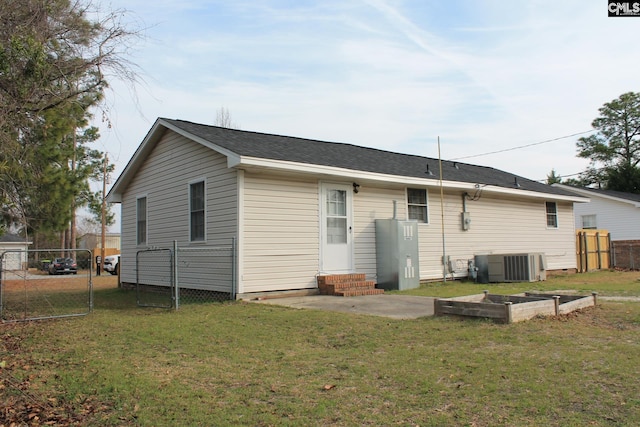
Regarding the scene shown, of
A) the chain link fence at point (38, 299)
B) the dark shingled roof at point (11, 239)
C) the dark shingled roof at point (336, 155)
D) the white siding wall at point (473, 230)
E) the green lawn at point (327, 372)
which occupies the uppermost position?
the dark shingled roof at point (336, 155)

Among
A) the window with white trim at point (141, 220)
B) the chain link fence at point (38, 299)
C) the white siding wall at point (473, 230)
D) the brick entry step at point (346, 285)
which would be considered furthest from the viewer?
the window with white trim at point (141, 220)

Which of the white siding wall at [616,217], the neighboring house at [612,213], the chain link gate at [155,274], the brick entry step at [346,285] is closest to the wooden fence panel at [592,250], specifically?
the neighboring house at [612,213]

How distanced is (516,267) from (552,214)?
5096 millimetres

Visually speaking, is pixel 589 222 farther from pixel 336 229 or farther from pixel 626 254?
pixel 336 229

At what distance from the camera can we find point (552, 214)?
18.9 meters

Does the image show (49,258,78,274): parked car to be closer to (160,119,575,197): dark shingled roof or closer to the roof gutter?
(160,119,575,197): dark shingled roof

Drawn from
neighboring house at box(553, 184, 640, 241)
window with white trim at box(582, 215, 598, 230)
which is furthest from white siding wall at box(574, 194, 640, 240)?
window with white trim at box(582, 215, 598, 230)

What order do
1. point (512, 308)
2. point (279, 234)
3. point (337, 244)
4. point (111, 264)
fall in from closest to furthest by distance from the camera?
1. point (512, 308)
2. point (279, 234)
3. point (337, 244)
4. point (111, 264)

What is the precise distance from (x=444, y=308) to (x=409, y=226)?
518 centimetres

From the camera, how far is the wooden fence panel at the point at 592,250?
1962 centimetres

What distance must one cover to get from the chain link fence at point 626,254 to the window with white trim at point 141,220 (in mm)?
18335

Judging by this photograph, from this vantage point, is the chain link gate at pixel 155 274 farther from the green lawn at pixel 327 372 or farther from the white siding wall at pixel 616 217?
the white siding wall at pixel 616 217

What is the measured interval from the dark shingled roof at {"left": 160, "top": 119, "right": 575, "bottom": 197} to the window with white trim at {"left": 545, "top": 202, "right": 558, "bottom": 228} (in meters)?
0.52

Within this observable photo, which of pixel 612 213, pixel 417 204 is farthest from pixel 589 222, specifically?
pixel 417 204
